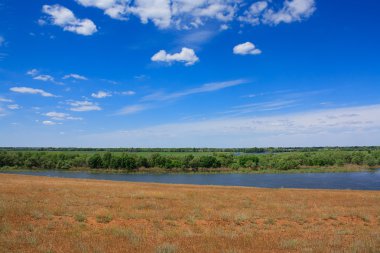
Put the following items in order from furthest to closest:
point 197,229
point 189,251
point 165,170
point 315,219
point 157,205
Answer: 1. point 165,170
2. point 157,205
3. point 315,219
4. point 197,229
5. point 189,251

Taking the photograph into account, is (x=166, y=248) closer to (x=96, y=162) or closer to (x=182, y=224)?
(x=182, y=224)

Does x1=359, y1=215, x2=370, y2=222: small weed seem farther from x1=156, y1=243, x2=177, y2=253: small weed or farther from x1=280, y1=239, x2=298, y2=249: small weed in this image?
x1=156, y1=243, x2=177, y2=253: small weed

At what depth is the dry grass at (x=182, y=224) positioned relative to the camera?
1148 cm

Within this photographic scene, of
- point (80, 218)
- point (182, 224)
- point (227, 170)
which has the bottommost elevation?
point (227, 170)

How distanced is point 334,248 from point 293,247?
1.31 m

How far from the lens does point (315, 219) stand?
18.0 m

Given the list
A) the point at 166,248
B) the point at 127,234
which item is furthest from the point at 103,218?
the point at 166,248

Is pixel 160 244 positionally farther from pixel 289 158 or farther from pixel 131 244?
pixel 289 158

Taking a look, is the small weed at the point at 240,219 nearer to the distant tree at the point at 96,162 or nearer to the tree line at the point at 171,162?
the tree line at the point at 171,162

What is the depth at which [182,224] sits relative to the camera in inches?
637

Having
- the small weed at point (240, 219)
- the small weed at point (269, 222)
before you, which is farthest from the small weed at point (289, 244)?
the small weed at point (240, 219)

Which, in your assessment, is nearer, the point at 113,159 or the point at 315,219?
the point at 315,219

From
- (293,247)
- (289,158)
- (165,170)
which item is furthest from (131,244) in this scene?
(289,158)

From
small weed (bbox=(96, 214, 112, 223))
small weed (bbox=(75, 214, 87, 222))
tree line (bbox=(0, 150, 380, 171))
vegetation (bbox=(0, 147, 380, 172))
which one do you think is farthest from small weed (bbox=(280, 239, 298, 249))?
tree line (bbox=(0, 150, 380, 171))
